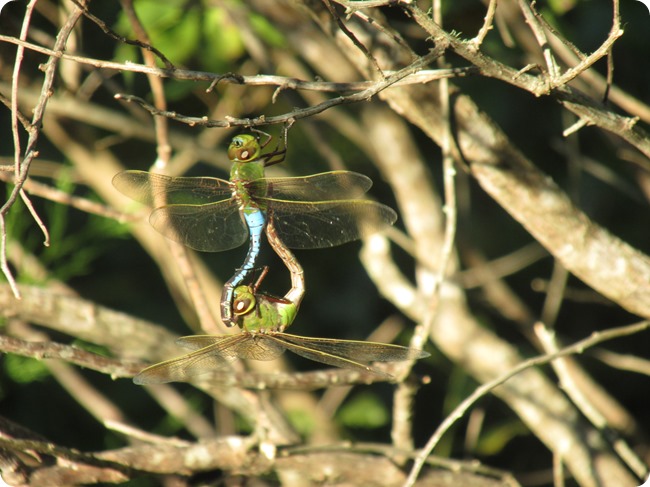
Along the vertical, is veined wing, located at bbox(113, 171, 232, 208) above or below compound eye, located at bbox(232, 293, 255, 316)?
above

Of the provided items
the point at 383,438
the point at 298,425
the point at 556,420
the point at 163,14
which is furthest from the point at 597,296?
the point at 163,14

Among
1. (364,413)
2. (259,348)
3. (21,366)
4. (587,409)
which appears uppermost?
(259,348)

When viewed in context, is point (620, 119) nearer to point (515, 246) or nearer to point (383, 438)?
point (515, 246)

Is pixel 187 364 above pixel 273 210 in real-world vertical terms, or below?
below

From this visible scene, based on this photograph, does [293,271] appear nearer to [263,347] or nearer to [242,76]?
[263,347]

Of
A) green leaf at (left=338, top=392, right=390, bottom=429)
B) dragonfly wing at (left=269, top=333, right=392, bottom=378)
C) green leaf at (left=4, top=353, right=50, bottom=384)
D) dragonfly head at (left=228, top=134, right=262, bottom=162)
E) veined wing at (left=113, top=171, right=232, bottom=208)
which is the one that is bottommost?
green leaf at (left=338, top=392, right=390, bottom=429)

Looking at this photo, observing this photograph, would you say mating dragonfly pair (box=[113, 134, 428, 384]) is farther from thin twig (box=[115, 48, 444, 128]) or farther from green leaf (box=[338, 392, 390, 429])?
green leaf (box=[338, 392, 390, 429])

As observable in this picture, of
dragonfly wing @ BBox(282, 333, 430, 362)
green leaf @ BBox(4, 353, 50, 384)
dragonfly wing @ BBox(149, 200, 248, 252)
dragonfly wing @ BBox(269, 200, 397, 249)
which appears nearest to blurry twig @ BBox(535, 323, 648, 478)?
dragonfly wing @ BBox(282, 333, 430, 362)

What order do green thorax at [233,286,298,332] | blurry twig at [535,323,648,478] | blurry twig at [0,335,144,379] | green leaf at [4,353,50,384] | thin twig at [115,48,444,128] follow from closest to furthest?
thin twig at [115,48,444,128], green thorax at [233,286,298,332], blurry twig at [0,335,144,379], blurry twig at [535,323,648,478], green leaf at [4,353,50,384]

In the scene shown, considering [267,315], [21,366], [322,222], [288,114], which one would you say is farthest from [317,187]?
[21,366]
